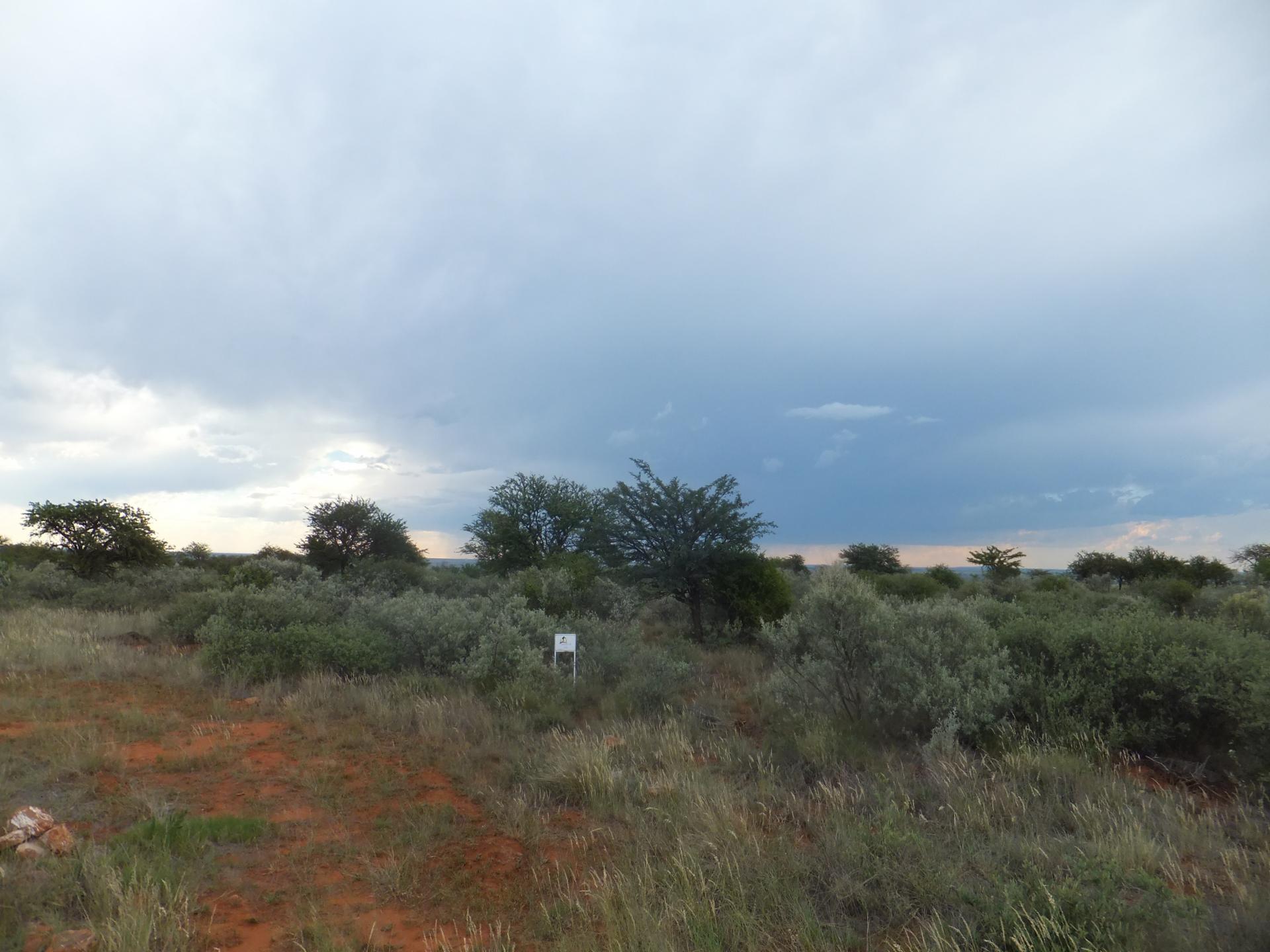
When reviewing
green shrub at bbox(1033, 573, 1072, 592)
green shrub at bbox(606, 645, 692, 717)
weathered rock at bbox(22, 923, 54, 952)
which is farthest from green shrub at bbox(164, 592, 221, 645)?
green shrub at bbox(1033, 573, 1072, 592)

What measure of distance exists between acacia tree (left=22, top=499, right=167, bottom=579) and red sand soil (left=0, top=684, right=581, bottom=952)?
21.3m

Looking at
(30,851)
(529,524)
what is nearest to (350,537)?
(529,524)

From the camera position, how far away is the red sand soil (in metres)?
4.52

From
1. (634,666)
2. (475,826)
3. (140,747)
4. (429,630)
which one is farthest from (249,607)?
(475,826)

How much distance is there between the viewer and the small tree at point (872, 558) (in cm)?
3912

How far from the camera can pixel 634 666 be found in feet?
37.6

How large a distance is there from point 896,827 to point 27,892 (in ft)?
20.4

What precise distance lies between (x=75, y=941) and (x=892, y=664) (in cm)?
787

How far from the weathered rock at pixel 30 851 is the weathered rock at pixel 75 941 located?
1.24m

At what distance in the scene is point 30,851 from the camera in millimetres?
4949

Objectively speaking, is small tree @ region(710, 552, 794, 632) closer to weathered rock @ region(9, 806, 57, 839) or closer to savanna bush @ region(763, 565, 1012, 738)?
savanna bush @ region(763, 565, 1012, 738)

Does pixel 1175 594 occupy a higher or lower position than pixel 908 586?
lower

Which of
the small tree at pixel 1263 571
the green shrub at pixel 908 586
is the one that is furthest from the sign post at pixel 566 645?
the small tree at pixel 1263 571

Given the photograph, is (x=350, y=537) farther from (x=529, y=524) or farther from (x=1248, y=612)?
(x=1248, y=612)
